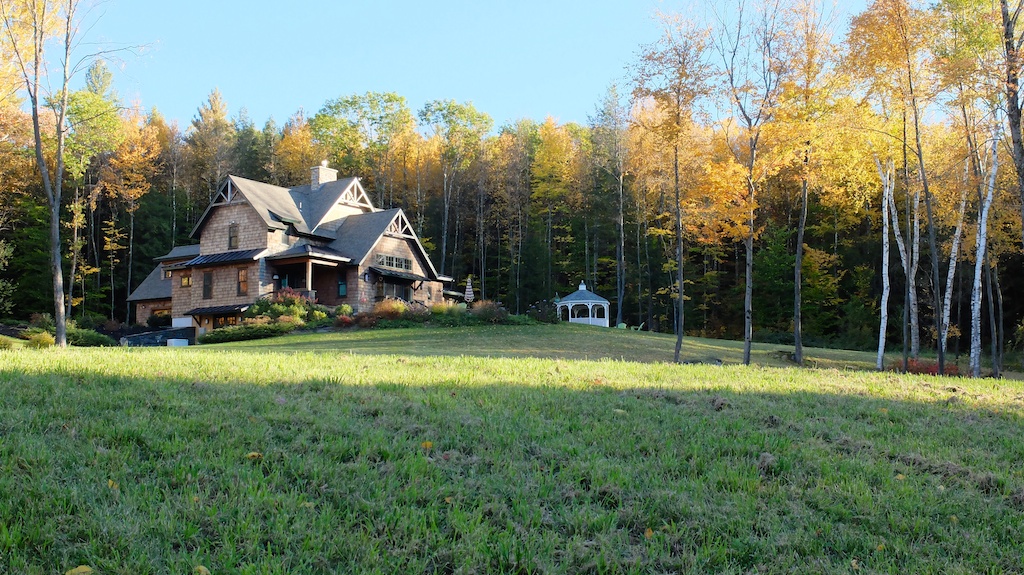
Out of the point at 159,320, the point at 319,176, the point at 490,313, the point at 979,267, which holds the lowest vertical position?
the point at 159,320

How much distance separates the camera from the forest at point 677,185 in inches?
676

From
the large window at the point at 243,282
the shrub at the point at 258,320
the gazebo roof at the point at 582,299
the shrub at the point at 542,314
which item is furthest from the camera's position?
the gazebo roof at the point at 582,299

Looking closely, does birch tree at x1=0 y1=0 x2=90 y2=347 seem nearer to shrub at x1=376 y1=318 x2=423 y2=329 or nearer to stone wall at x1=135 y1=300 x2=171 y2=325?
shrub at x1=376 y1=318 x2=423 y2=329

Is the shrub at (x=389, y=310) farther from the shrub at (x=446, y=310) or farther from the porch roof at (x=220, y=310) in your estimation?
the porch roof at (x=220, y=310)

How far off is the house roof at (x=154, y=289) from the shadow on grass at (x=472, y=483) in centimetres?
3811

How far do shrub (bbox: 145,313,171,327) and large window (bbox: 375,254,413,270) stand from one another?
13086 mm

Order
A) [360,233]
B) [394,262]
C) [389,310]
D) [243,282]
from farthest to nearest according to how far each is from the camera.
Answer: [394,262] < [360,233] < [243,282] < [389,310]

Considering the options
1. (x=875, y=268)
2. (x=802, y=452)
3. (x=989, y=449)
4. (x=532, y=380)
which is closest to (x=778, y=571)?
(x=802, y=452)

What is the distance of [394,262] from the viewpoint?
126ft

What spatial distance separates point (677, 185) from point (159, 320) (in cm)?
3214

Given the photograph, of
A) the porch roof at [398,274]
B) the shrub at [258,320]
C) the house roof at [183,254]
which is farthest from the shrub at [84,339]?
the house roof at [183,254]

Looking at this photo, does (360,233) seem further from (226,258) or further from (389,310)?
(389,310)

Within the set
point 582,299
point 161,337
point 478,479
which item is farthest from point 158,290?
point 478,479

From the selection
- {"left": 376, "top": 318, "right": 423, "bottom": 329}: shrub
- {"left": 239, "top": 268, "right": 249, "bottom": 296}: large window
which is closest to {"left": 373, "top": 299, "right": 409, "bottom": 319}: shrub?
{"left": 376, "top": 318, "right": 423, "bottom": 329}: shrub
